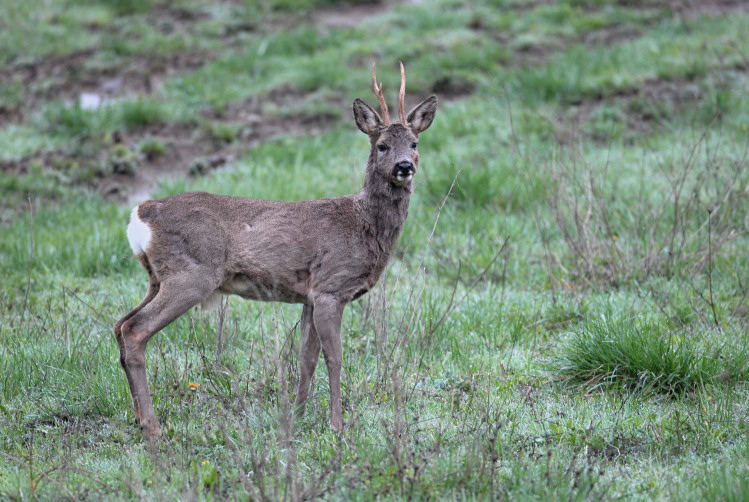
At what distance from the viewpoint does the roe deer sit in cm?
450

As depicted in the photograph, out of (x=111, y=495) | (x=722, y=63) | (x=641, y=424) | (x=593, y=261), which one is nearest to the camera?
(x=111, y=495)

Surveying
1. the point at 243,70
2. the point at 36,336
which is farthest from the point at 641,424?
the point at 243,70

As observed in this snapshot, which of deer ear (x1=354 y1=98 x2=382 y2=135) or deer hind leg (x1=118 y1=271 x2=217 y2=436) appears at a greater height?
deer ear (x1=354 y1=98 x2=382 y2=135)

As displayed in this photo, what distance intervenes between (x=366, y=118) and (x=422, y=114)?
376mm

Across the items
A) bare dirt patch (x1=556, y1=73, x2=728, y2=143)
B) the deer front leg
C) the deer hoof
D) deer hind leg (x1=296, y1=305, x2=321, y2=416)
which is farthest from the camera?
bare dirt patch (x1=556, y1=73, x2=728, y2=143)

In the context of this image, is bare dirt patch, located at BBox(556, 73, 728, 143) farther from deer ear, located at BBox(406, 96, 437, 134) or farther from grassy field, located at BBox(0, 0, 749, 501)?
deer ear, located at BBox(406, 96, 437, 134)

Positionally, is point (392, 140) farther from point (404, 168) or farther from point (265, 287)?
point (265, 287)

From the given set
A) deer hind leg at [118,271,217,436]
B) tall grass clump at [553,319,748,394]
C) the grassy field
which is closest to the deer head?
the grassy field

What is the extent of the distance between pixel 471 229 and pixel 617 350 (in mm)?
2720

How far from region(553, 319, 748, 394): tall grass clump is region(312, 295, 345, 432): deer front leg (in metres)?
1.49

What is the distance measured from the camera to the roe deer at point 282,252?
450 centimetres

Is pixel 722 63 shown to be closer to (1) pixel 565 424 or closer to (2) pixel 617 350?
(2) pixel 617 350

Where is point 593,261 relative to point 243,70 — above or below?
below

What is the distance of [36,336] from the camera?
17.5ft
